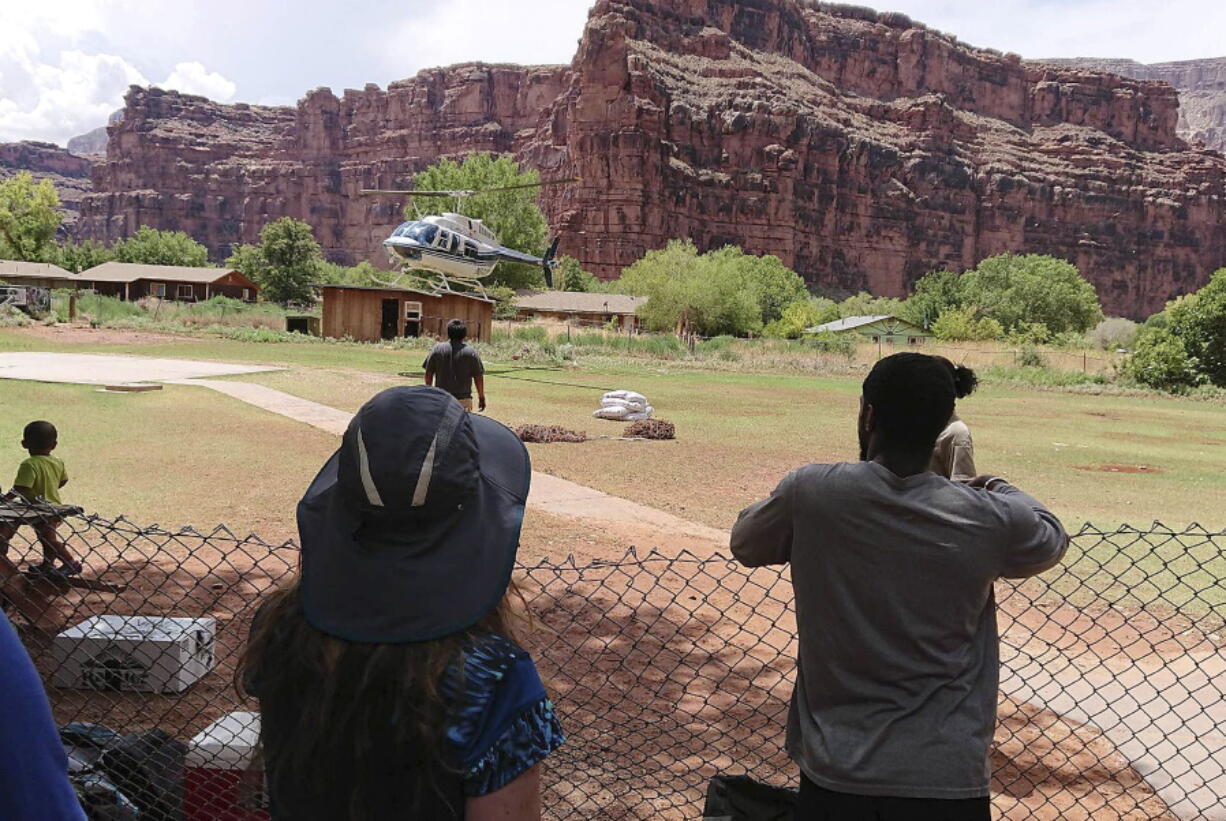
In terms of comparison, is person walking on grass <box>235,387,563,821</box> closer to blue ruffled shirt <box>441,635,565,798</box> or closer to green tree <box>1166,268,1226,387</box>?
blue ruffled shirt <box>441,635,565,798</box>

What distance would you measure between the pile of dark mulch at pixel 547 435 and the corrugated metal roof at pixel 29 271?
3162 inches

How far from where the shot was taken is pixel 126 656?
4.91 m

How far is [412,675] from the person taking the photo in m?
1.62

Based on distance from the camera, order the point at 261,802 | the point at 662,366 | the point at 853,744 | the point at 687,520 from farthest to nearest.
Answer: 1. the point at 662,366
2. the point at 687,520
3. the point at 261,802
4. the point at 853,744

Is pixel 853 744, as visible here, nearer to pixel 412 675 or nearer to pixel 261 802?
pixel 412 675

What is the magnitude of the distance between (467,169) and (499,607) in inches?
3978

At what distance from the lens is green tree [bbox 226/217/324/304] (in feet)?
303

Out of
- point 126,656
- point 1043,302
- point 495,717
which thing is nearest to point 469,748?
point 495,717

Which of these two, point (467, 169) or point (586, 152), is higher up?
point (586, 152)

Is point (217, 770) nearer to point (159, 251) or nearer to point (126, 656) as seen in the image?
point (126, 656)

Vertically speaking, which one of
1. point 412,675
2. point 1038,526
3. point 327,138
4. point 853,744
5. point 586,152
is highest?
point 327,138

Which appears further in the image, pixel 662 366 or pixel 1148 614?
pixel 662 366

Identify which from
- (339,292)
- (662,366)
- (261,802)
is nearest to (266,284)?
(339,292)

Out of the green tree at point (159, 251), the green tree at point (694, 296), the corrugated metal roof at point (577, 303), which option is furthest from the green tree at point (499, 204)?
the green tree at point (159, 251)
